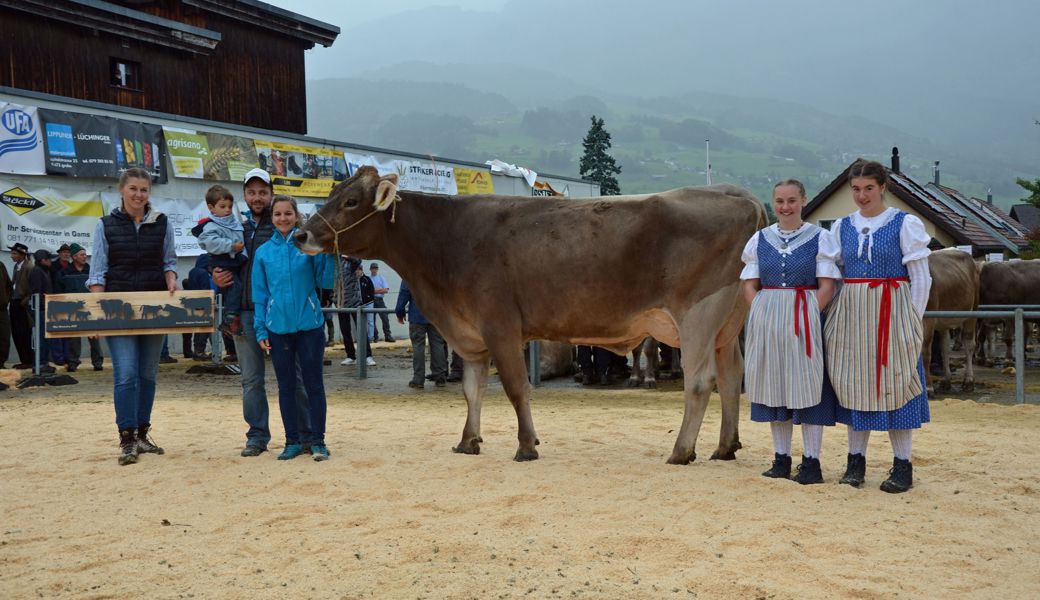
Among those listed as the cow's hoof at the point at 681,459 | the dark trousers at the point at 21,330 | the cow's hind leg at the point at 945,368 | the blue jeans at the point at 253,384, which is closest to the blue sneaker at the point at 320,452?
the blue jeans at the point at 253,384

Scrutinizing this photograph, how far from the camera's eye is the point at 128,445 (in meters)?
6.79

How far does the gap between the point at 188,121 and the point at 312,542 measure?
15.5 meters

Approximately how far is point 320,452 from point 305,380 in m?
0.57

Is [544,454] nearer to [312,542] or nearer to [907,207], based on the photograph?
[312,542]

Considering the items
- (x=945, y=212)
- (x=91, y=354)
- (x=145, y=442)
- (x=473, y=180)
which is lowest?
(x=145, y=442)

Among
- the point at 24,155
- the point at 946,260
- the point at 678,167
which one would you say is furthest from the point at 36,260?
the point at 678,167

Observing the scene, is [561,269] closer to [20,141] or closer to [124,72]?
[20,141]

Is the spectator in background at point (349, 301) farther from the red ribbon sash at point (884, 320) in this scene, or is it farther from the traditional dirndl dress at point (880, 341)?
the red ribbon sash at point (884, 320)

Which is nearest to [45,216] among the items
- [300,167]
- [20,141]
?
[20,141]

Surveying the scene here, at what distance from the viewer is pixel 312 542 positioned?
4539mm

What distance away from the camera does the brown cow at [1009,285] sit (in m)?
15.5

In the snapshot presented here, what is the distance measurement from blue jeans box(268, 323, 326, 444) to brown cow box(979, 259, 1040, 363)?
13.2m

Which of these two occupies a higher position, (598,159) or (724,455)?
(598,159)

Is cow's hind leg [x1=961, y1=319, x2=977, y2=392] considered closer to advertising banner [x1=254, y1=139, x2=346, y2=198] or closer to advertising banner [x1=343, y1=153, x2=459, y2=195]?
advertising banner [x1=343, y1=153, x2=459, y2=195]
